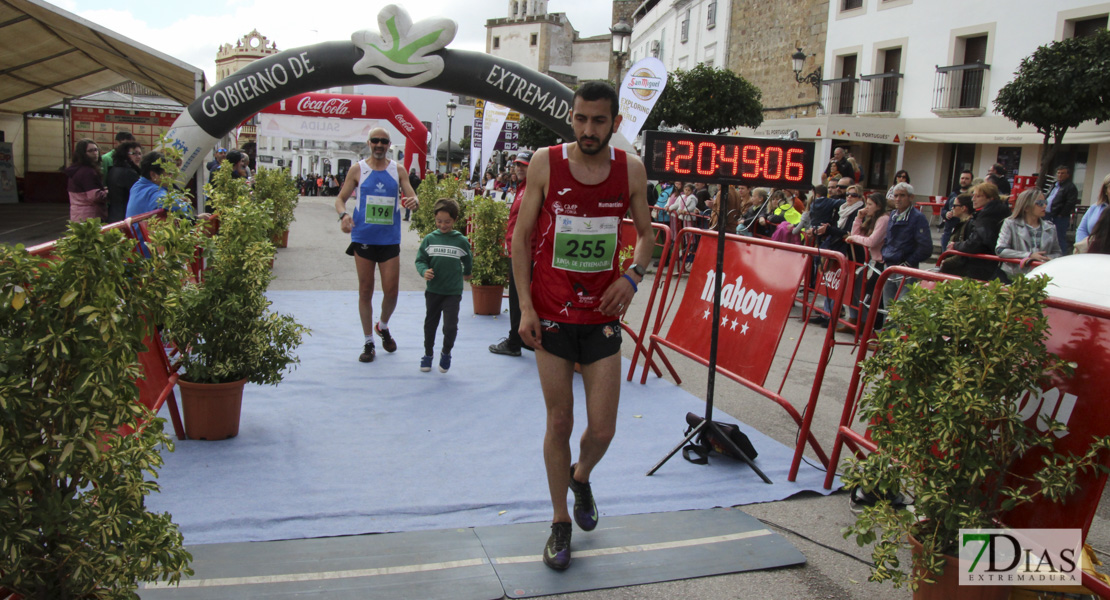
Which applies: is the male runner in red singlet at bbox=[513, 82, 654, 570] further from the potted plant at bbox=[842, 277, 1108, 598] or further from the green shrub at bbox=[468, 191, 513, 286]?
the green shrub at bbox=[468, 191, 513, 286]

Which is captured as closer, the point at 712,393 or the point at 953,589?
the point at 953,589

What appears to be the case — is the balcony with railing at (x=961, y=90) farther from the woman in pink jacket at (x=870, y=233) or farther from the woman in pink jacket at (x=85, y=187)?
the woman in pink jacket at (x=85, y=187)

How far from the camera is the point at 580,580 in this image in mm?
3188

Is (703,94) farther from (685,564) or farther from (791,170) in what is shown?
(685,564)

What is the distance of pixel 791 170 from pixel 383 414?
9.90 ft

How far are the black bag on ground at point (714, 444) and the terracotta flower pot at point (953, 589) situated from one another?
1.72m

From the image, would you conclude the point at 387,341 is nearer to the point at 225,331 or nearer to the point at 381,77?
the point at 225,331

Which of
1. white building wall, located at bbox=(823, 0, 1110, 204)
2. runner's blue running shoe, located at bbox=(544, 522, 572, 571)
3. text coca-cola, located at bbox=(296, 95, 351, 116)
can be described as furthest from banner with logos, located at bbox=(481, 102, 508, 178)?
runner's blue running shoe, located at bbox=(544, 522, 572, 571)

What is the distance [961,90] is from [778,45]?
889 centimetres

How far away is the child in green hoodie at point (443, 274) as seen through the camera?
20.9 feet

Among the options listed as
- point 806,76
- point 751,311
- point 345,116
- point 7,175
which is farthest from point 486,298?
point 806,76

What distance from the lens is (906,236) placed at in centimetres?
857

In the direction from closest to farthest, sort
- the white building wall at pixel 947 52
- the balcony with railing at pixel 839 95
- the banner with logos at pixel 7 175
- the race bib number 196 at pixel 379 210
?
the race bib number 196 at pixel 379 210, the white building wall at pixel 947 52, the banner with logos at pixel 7 175, the balcony with railing at pixel 839 95

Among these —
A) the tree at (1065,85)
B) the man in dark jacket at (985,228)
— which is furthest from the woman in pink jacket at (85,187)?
the tree at (1065,85)
